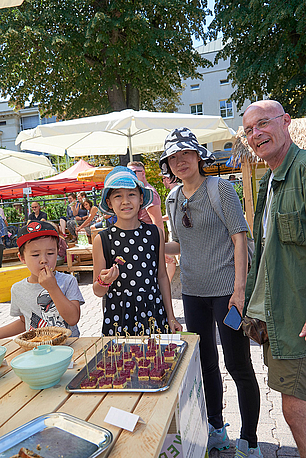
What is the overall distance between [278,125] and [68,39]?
1261 cm

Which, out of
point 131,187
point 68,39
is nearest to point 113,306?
point 131,187

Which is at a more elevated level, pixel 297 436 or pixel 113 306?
pixel 113 306

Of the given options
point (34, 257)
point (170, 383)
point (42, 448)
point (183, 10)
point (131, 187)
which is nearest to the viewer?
point (42, 448)

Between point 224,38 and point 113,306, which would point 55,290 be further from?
point 224,38

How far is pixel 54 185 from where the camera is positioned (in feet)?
52.5

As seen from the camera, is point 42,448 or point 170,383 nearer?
point 42,448

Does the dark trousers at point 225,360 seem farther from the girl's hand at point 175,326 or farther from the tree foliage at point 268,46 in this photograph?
the tree foliage at point 268,46

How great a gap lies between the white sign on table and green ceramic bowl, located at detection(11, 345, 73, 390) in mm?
485

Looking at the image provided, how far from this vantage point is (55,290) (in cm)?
200

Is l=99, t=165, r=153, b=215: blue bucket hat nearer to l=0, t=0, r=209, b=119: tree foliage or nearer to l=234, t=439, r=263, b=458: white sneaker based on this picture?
l=234, t=439, r=263, b=458: white sneaker

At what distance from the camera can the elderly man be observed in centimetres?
180

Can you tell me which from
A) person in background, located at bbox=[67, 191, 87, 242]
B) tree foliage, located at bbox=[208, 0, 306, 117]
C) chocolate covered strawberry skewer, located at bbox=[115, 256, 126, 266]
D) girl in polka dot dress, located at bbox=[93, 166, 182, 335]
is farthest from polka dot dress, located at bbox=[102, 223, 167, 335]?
tree foliage, located at bbox=[208, 0, 306, 117]

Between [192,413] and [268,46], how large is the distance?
14.2m

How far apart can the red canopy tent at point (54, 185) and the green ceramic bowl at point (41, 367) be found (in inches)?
529
